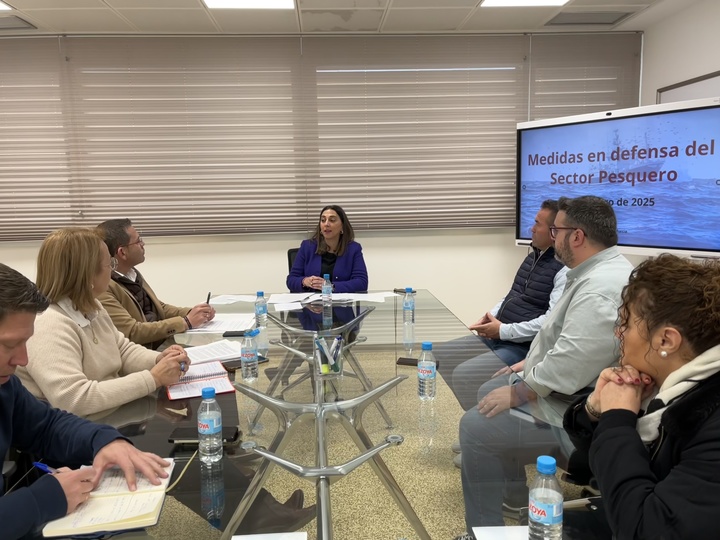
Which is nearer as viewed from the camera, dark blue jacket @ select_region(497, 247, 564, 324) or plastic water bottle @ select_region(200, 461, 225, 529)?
plastic water bottle @ select_region(200, 461, 225, 529)

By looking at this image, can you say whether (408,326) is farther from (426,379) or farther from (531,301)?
(426,379)

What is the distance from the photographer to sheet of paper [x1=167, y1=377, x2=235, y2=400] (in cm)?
175

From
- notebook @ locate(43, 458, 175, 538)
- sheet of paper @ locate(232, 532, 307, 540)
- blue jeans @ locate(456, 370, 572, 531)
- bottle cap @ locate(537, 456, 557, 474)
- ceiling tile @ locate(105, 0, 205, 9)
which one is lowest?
blue jeans @ locate(456, 370, 572, 531)

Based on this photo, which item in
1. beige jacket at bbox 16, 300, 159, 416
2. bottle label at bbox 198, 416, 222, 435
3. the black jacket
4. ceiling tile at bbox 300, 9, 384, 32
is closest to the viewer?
the black jacket

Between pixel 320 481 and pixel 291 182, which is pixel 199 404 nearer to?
pixel 320 481

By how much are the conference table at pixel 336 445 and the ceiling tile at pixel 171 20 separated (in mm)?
2508

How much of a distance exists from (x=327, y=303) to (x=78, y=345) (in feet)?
5.53

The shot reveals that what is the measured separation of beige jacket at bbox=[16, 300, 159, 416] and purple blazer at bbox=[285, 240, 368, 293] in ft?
6.82

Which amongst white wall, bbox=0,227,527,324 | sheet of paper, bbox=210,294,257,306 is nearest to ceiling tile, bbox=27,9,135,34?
white wall, bbox=0,227,527,324

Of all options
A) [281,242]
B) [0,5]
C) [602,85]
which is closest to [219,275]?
[281,242]

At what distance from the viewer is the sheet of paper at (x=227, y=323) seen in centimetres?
268

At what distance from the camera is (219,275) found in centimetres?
459

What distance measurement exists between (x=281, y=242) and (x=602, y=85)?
3.12 metres

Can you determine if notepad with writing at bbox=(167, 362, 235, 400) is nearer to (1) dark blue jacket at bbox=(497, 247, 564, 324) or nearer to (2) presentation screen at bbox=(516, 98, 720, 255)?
(1) dark blue jacket at bbox=(497, 247, 564, 324)
